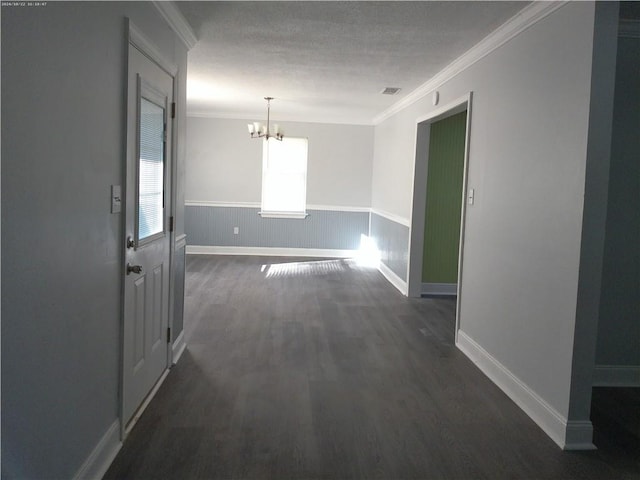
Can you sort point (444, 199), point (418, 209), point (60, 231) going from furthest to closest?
point (444, 199), point (418, 209), point (60, 231)

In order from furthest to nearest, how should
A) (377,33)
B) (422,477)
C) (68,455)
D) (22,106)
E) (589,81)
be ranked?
(377,33), (589,81), (422,477), (68,455), (22,106)

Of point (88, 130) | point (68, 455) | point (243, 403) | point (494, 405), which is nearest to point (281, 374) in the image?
point (243, 403)

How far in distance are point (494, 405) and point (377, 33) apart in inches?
103

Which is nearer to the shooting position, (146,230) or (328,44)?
(146,230)

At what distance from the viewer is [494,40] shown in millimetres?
3803

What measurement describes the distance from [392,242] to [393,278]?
55 centimetres

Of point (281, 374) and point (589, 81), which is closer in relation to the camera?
point (589, 81)

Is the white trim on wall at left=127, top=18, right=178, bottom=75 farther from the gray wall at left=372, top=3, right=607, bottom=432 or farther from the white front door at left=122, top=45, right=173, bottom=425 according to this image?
the gray wall at left=372, top=3, right=607, bottom=432

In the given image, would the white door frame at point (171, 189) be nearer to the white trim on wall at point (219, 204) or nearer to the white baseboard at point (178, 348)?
the white baseboard at point (178, 348)

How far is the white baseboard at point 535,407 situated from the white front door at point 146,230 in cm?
223

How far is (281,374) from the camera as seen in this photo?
3689 millimetres

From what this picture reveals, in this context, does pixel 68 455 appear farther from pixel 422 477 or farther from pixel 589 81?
pixel 589 81

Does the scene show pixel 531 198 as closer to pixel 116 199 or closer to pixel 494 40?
pixel 494 40

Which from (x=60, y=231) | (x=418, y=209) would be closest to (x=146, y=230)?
(x=60, y=231)
